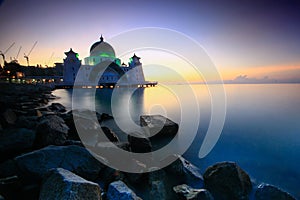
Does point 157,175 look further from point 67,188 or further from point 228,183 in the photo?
point 67,188

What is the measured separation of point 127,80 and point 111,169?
59813 millimetres

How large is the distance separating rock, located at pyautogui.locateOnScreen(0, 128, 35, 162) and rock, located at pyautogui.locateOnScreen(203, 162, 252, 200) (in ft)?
17.1

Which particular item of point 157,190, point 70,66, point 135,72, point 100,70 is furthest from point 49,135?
point 135,72

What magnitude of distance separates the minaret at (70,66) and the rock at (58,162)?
184 ft

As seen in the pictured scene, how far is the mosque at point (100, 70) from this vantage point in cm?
5238

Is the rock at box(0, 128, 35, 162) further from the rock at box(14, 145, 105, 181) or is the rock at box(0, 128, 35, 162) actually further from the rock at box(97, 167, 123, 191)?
the rock at box(97, 167, 123, 191)

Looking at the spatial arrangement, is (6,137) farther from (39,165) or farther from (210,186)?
(210,186)

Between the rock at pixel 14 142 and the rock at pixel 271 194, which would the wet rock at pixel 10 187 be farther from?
the rock at pixel 271 194

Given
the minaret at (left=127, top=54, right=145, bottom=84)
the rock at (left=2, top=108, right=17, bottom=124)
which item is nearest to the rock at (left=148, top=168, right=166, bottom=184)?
the rock at (left=2, top=108, right=17, bottom=124)

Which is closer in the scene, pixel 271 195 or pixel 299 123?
pixel 271 195

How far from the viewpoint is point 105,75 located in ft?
188

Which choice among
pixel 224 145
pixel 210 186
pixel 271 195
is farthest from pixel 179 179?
pixel 224 145

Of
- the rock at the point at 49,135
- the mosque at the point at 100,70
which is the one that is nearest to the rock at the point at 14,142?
the rock at the point at 49,135

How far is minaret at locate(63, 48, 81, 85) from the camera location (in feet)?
169
